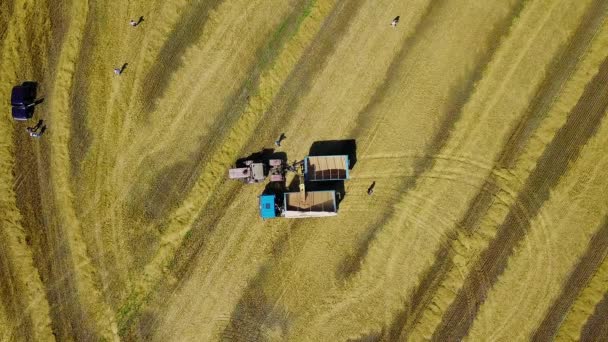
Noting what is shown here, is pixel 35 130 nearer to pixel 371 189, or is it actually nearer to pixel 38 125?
pixel 38 125

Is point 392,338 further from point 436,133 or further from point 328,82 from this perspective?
point 328,82

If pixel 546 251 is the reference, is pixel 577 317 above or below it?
below

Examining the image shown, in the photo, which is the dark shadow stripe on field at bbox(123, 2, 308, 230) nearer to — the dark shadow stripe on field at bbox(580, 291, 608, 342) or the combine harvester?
the combine harvester

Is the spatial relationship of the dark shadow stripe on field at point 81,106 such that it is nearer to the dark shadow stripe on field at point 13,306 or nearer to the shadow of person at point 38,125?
the shadow of person at point 38,125

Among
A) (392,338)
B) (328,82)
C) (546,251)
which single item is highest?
(328,82)

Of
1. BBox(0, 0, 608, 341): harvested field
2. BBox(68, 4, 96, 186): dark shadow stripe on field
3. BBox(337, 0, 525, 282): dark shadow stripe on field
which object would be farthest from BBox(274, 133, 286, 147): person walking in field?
BBox(68, 4, 96, 186): dark shadow stripe on field

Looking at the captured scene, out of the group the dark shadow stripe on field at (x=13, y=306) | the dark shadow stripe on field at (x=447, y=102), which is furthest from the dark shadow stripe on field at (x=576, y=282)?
the dark shadow stripe on field at (x=13, y=306)

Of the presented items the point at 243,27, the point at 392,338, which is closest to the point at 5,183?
the point at 243,27
